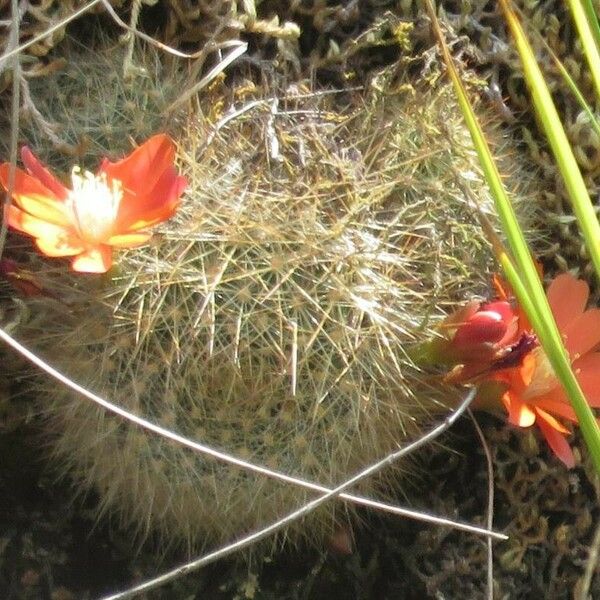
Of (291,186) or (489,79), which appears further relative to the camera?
(489,79)

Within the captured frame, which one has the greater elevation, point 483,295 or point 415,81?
point 415,81

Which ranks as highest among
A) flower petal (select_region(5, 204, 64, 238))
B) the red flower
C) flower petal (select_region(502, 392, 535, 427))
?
flower petal (select_region(5, 204, 64, 238))

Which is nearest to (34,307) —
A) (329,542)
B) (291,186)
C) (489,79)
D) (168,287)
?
(168,287)

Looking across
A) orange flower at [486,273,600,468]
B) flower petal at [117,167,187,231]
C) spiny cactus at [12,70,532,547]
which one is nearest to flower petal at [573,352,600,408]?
orange flower at [486,273,600,468]

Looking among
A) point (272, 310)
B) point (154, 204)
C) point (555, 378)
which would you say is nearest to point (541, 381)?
point (555, 378)

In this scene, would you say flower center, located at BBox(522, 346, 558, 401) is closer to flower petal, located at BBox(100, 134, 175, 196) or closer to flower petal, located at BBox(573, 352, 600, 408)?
flower petal, located at BBox(573, 352, 600, 408)

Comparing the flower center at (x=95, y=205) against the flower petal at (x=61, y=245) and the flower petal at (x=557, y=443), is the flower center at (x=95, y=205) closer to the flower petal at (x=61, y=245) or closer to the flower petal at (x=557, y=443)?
the flower petal at (x=61, y=245)

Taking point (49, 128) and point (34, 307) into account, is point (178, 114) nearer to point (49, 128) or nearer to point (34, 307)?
point (49, 128)

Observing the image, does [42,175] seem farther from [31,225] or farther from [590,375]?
[590,375]
